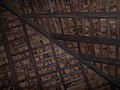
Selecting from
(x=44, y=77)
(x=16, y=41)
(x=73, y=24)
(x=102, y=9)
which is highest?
(x=102, y=9)

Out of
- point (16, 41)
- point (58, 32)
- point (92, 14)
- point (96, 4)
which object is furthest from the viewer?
point (16, 41)

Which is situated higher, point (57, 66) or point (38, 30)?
point (38, 30)

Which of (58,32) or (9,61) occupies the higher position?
(58,32)

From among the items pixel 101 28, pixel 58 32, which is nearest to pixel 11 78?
pixel 58 32

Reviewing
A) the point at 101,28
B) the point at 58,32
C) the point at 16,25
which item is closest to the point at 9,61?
the point at 16,25

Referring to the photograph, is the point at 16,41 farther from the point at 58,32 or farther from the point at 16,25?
the point at 58,32

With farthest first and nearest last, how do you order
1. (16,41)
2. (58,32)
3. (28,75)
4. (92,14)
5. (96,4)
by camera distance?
(28,75)
(16,41)
(58,32)
(96,4)
(92,14)

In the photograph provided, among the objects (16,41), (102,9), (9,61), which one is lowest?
(9,61)

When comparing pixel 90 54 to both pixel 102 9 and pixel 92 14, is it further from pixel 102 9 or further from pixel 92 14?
pixel 92 14

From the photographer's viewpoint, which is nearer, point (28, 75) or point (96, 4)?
point (96, 4)

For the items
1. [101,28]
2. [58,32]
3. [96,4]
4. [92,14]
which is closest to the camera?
[92,14]
